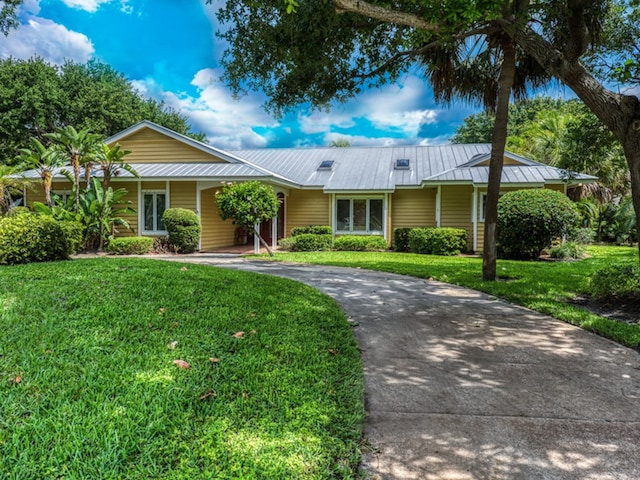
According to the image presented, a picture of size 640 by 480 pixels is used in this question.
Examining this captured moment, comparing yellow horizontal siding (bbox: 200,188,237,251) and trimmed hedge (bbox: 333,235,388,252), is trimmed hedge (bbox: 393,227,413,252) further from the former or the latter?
yellow horizontal siding (bbox: 200,188,237,251)

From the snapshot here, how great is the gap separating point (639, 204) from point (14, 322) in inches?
280

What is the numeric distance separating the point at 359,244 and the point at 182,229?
6.81m

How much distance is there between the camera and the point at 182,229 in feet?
44.3

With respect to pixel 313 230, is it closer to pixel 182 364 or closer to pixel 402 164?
pixel 402 164

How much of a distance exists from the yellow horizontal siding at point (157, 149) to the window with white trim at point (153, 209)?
5.27 feet

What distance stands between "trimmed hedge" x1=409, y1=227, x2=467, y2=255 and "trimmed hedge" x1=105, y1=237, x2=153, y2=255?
32.5 ft

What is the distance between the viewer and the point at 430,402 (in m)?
2.89

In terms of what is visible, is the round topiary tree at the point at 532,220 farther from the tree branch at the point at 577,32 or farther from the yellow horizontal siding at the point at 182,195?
the yellow horizontal siding at the point at 182,195

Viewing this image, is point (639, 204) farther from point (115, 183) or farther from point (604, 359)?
point (115, 183)

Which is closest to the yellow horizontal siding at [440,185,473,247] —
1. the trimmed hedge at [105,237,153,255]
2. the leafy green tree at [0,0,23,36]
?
the trimmed hedge at [105,237,153,255]

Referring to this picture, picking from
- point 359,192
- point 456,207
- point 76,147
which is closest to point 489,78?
point 456,207

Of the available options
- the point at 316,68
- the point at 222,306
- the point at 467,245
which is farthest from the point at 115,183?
the point at 467,245

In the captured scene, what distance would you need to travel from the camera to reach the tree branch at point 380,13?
189 inches

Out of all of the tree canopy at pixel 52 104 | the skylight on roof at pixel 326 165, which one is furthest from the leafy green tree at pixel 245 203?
the tree canopy at pixel 52 104
